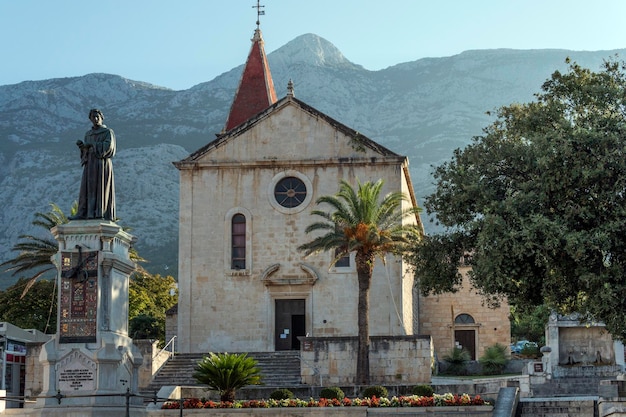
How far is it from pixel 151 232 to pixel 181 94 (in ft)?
161

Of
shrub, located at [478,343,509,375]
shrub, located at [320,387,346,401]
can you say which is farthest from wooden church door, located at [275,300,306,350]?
shrub, located at [320,387,346,401]


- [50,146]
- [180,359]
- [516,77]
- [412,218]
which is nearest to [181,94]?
[50,146]

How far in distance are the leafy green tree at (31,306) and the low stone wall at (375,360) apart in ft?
61.7

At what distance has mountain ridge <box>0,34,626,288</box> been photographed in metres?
122

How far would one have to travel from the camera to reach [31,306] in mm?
49281

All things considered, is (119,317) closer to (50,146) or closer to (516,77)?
(50,146)

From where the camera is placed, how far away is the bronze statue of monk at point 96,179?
25594mm

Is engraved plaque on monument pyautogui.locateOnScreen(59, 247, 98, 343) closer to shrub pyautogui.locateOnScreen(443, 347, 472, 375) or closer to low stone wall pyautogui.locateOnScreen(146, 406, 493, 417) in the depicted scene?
low stone wall pyautogui.locateOnScreen(146, 406, 493, 417)

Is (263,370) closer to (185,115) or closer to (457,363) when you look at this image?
(457,363)

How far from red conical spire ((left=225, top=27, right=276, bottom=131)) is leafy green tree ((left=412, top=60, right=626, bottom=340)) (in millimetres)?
22016

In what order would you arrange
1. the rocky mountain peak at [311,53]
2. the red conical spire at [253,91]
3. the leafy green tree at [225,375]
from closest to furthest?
the leafy green tree at [225,375]
the red conical spire at [253,91]
the rocky mountain peak at [311,53]

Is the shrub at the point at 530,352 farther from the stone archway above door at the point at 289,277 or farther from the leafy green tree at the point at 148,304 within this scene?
the leafy green tree at the point at 148,304

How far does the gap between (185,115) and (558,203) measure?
129 metres

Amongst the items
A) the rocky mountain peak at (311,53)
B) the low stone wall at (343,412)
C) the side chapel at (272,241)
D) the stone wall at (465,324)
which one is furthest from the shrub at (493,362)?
the rocky mountain peak at (311,53)
